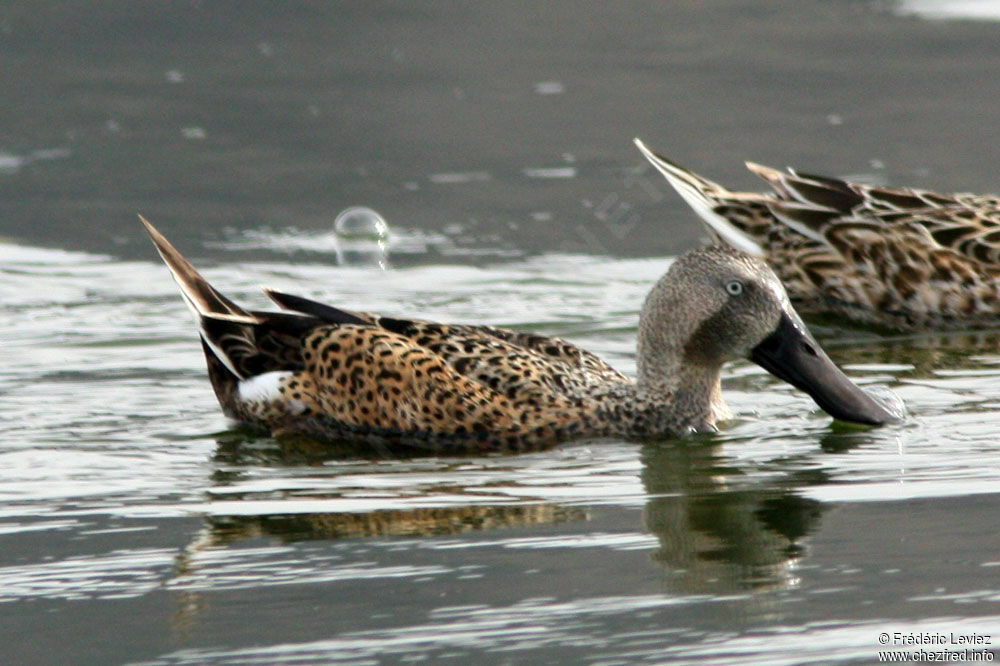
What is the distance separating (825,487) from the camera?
661cm

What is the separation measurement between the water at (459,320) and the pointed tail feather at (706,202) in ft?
1.55

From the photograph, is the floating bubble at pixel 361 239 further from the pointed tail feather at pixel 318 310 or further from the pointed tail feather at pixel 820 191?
the pointed tail feather at pixel 318 310

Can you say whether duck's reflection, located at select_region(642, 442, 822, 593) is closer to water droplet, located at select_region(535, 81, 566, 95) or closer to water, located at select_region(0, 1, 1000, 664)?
water, located at select_region(0, 1, 1000, 664)

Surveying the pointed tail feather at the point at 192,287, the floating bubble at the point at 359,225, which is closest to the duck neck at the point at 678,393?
the pointed tail feather at the point at 192,287

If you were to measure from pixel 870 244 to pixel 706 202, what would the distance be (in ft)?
3.01

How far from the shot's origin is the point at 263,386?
25.8 ft

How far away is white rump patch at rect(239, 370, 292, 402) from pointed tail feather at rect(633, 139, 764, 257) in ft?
10.7

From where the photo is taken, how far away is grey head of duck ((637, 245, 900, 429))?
7.53 metres

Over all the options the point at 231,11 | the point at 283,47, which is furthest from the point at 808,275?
the point at 231,11

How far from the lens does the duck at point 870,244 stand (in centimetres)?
996

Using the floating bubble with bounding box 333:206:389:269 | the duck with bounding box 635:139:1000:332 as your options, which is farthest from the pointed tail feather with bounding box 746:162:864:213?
the floating bubble with bounding box 333:206:389:269

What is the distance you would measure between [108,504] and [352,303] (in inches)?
144

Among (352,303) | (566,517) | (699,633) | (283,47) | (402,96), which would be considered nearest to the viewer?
(699,633)

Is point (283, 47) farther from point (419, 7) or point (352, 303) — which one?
point (352, 303)
